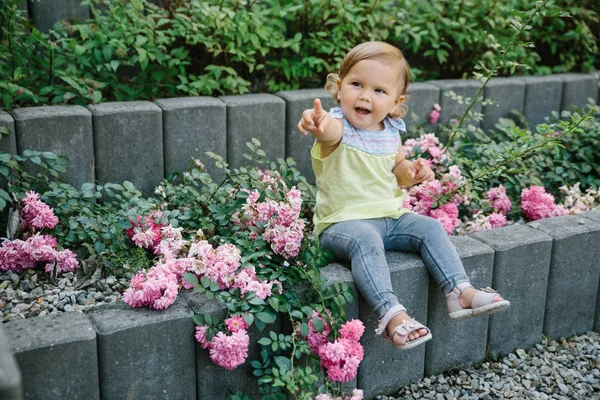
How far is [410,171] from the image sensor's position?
263 centimetres

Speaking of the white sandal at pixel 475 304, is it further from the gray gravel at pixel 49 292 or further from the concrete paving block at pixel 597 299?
the gray gravel at pixel 49 292

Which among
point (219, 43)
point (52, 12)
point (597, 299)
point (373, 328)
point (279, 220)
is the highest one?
point (52, 12)

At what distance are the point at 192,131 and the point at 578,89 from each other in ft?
7.82


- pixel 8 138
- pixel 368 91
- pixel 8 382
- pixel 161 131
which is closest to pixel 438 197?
pixel 368 91

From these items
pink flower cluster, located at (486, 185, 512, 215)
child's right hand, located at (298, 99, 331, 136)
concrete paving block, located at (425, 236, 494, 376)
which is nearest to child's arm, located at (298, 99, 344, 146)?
child's right hand, located at (298, 99, 331, 136)

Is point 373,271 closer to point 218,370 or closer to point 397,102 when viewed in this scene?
point 218,370

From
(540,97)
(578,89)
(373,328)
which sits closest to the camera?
(373,328)

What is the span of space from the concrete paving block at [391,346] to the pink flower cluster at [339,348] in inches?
7.8

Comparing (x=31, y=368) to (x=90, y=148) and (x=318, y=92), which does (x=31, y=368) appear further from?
(x=318, y=92)

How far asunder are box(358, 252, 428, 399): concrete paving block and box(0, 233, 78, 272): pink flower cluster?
971 millimetres

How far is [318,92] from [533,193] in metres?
1.05

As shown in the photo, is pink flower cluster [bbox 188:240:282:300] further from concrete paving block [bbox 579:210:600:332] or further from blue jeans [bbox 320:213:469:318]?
concrete paving block [bbox 579:210:600:332]

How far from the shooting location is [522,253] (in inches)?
104

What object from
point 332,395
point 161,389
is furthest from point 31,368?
point 332,395
